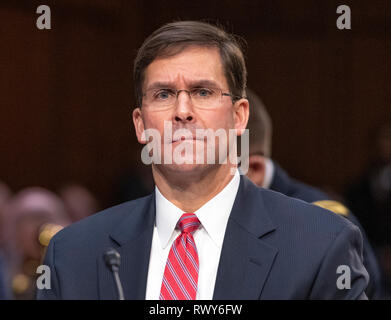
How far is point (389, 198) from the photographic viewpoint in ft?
21.7

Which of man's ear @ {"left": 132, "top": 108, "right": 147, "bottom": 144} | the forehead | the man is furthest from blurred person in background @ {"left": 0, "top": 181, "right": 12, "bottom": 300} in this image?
the forehead

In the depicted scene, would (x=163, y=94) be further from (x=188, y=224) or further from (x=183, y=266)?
(x=183, y=266)

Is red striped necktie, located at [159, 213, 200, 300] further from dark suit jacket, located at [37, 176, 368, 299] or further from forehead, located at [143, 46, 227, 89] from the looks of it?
forehead, located at [143, 46, 227, 89]

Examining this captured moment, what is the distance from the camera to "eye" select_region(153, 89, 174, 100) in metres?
2.22

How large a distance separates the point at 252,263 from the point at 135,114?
64cm

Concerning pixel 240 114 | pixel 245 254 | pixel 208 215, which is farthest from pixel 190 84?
pixel 245 254

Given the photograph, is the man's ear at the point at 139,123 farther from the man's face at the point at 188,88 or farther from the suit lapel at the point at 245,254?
the suit lapel at the point at 245,254

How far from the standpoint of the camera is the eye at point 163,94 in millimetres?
2225

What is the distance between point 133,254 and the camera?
7.33 feet

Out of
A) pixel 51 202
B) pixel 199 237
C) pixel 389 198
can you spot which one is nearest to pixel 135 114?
pixel 199 237

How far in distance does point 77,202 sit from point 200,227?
500 cm

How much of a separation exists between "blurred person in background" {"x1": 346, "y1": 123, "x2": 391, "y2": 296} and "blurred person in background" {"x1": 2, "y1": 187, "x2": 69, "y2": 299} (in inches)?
106

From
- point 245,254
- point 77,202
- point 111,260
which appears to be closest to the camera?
point 111,260
